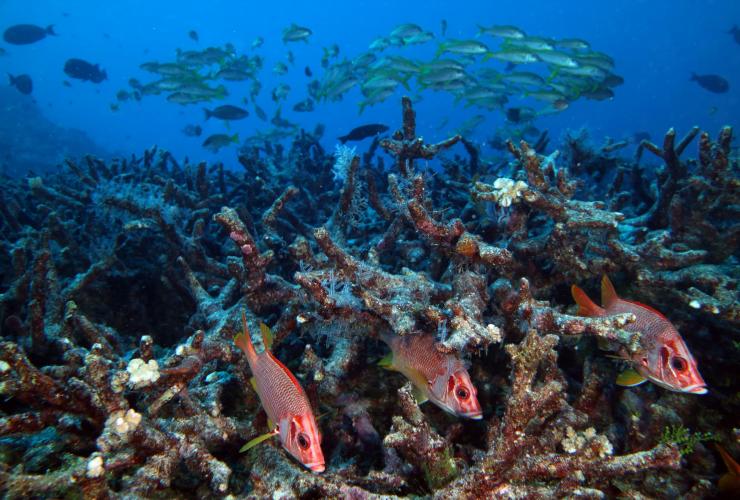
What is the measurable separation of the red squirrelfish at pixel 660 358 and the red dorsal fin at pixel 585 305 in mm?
144

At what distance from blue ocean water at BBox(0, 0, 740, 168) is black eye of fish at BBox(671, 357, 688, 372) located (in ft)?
220

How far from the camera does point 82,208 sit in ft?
16.3

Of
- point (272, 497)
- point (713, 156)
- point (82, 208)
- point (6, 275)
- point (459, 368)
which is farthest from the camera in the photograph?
point (82, 208)

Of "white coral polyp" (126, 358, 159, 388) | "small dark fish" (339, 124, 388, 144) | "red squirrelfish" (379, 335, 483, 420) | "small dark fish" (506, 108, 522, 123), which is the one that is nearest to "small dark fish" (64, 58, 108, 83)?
"small dark fish" (339, 124, 388, 144)

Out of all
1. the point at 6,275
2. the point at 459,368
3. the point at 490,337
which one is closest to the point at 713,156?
the point at 490,337

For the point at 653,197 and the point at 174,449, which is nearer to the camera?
the point at 174,449

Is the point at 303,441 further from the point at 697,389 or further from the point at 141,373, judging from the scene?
the point at 697,389

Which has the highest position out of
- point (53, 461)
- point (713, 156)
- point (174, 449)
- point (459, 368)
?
point (713, 156)

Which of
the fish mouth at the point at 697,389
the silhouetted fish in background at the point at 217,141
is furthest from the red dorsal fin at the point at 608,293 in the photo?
the silhouetted fish in background at the point at 217,141

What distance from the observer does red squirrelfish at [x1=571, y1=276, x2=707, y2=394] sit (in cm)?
177

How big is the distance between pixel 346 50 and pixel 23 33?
428 feet

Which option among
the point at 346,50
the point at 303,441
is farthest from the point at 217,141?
the point at 346,50

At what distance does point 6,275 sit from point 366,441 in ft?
13.5

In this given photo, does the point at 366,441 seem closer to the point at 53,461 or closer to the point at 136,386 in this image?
the point at 136,386
